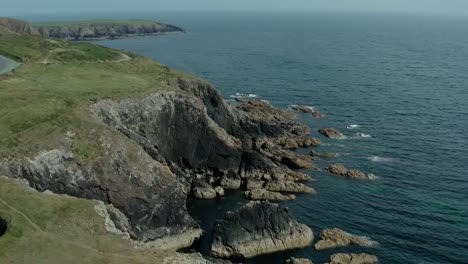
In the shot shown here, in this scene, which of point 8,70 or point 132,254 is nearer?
point 132,254

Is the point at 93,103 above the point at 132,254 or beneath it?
above

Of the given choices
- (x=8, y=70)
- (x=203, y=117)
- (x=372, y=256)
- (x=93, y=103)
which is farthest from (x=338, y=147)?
(x=8, y=70)

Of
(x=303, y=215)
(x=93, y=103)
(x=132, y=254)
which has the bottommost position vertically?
(x=303, y=215)

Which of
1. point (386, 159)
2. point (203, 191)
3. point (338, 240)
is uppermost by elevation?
point (386, 159)

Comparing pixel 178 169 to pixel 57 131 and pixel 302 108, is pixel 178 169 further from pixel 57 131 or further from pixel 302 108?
pixel 302 108

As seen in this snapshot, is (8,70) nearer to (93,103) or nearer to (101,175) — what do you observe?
(93,103)

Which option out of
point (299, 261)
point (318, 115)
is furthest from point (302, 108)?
point (299, 261)

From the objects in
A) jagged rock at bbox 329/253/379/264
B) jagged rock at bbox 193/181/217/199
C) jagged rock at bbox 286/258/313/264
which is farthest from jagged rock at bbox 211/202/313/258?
jagged rock at bbox 193/181/217/199
